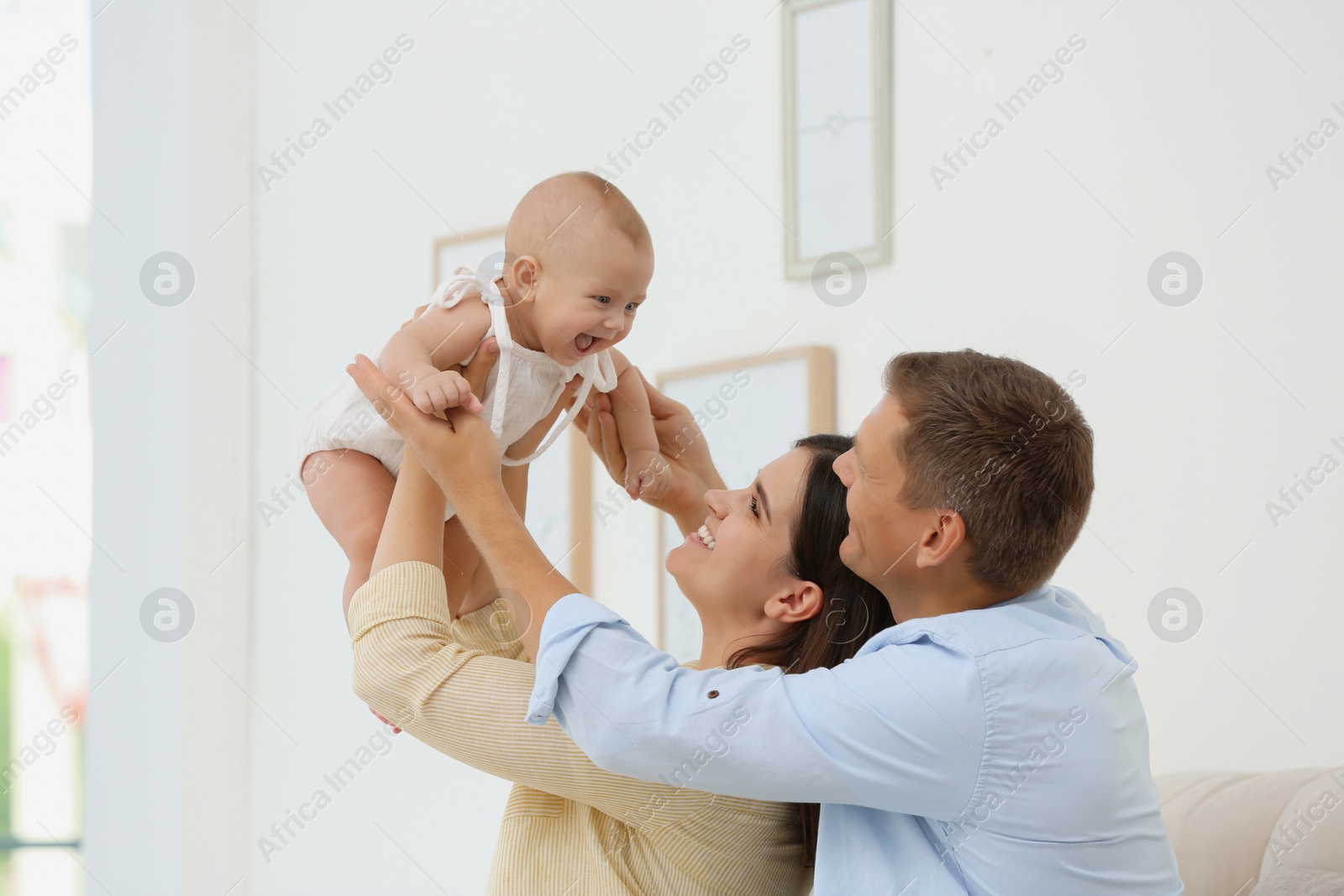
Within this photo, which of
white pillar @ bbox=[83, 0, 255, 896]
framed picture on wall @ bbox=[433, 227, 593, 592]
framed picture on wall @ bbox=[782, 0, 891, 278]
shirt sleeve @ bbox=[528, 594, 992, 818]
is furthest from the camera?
white pillar @ bbox=[83, 0, 255, 896]

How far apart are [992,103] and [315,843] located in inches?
109

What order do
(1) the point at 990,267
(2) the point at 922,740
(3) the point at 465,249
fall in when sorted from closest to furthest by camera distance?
1. (2) the point at 922,740
2. (1) the point at 990,267
3. (3) the point at 465,249

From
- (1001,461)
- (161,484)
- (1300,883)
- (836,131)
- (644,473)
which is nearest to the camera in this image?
(1001,461)

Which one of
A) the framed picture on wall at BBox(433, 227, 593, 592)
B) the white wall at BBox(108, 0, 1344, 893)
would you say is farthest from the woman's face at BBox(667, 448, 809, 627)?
the framed picture on wall at BBox(433, 227, 593, 592)

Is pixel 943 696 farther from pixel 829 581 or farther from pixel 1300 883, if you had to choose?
pixel 1300 883

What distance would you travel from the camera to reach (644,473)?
70.7 inches

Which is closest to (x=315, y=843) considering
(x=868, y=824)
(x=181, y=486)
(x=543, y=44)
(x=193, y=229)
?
(x=181, y=486)

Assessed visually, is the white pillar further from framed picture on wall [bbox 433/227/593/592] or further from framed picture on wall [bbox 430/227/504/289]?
framed picture on wall [bbox 433/227/593/592]

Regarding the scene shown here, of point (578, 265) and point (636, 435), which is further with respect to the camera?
point (636, 435)

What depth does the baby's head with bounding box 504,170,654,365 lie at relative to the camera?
1515 millimetres

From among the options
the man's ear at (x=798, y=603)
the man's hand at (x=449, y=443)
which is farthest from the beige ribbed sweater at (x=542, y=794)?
the man's ear at (x=798, y=603)

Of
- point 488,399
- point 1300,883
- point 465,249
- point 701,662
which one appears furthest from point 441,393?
point 465,249

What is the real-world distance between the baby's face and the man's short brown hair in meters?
0.43

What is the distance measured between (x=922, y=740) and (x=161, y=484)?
126 inches
